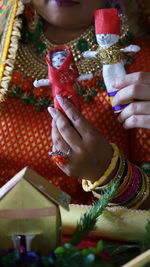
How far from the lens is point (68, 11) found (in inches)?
33.7

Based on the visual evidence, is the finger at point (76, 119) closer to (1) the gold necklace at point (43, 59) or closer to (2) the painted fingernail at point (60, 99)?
(2) the painted fingernail at point (60, 99)

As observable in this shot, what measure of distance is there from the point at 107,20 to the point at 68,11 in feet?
0.64

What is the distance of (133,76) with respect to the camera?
2.39ft

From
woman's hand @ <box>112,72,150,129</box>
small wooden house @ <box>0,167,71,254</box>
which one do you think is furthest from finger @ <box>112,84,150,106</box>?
small wooden house @ <box>0,167,71,254</box>

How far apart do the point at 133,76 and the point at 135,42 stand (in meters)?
0.27

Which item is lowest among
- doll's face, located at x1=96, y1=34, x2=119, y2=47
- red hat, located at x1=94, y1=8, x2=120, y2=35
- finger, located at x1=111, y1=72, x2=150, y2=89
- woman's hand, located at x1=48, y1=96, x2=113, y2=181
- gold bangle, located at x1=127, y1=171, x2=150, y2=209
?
gold bangle, located at x1=127, y1=171, x2=150, y2=209

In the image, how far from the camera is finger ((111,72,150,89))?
2.35 feet

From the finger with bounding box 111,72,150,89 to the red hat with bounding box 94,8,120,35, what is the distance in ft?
0.27

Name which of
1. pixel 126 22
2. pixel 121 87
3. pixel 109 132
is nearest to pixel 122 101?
pixel 121 87

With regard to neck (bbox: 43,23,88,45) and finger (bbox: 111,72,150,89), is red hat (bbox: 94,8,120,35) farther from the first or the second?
neck (bbox: 43,23,88,45)

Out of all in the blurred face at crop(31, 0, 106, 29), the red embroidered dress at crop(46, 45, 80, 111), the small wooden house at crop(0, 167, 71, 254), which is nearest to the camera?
the small wooden house at crop(0, 167, 71, 254)

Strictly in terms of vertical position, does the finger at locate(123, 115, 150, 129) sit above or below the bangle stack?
above

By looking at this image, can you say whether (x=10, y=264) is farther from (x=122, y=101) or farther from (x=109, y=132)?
(x=109, y=132)

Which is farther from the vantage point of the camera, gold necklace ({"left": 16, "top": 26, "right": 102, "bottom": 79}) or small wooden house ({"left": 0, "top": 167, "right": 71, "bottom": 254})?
gold necklace ({"left": 16, "top": 26, "right": 102, "bottom": 79})
